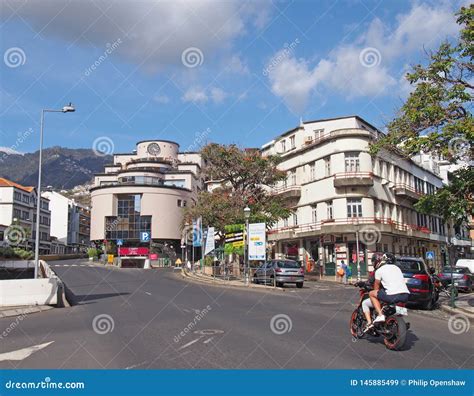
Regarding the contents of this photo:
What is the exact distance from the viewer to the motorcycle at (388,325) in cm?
809

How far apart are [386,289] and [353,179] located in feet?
111

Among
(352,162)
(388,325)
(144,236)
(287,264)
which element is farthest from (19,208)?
(388,325)

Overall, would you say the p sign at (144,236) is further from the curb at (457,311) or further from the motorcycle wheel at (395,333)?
the motorcycle wheel at (395,333)

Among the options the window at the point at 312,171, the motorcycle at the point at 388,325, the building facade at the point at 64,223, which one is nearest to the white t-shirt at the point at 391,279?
the motorcycle at the point at 388,325

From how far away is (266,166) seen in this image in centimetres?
4125

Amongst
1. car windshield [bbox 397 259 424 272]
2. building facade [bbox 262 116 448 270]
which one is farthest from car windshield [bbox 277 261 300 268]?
building facade [bbox 262 116 448 270]

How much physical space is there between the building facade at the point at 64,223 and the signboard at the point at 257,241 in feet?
327

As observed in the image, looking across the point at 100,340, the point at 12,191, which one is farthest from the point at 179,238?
the point at 100,340

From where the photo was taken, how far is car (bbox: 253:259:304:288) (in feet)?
85.1

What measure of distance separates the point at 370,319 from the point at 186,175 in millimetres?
82740

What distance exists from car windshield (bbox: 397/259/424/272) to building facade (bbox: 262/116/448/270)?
843 inches

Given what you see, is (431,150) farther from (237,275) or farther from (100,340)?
(237,275)

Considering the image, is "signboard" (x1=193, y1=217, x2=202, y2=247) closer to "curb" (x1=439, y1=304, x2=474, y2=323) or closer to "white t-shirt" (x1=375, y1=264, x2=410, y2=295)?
"curb" (x1=439, y1=304, x2=474, y2=323)

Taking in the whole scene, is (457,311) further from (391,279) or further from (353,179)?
(353,179)
